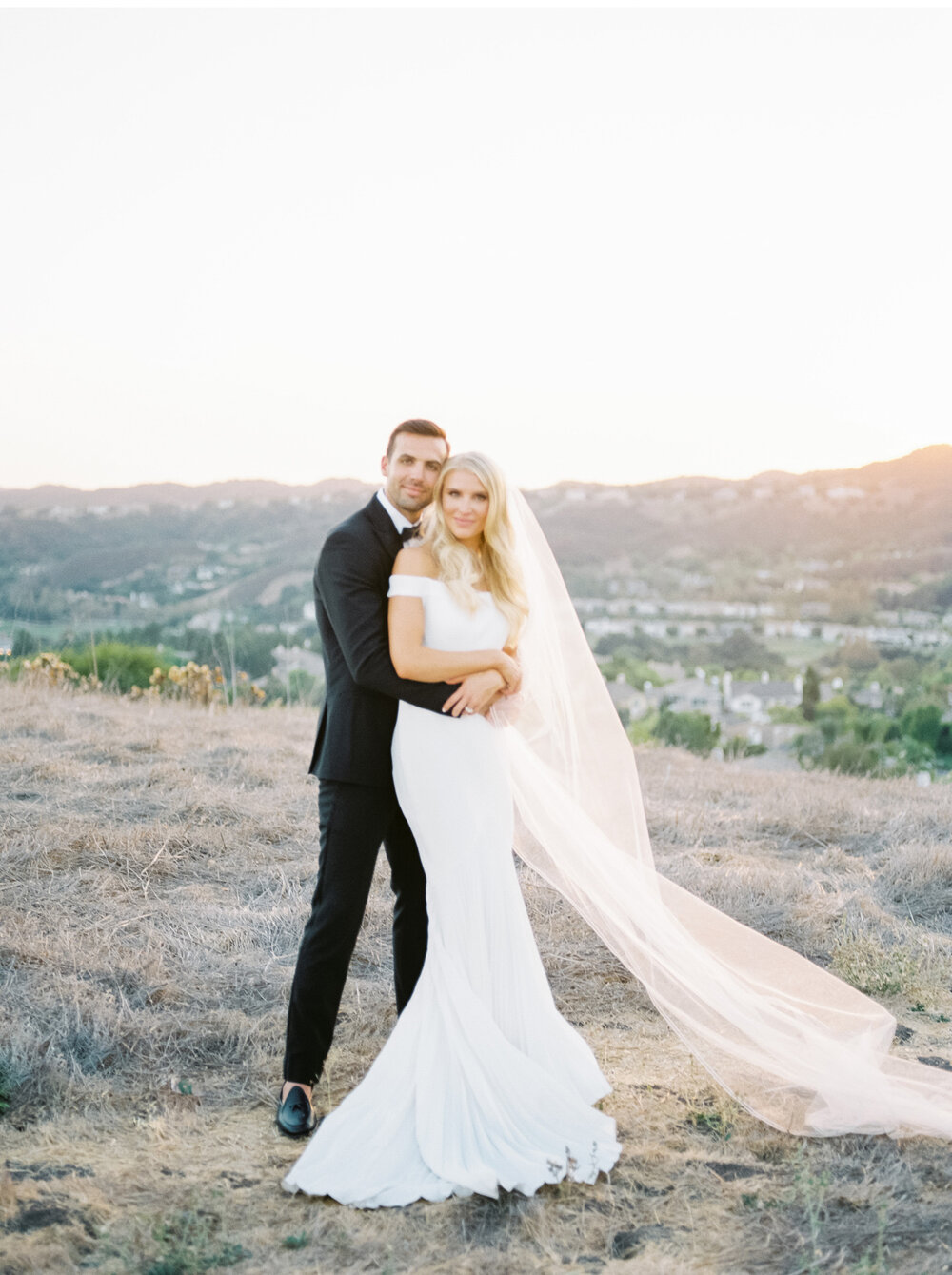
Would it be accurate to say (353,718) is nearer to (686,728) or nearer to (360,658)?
(360,658)

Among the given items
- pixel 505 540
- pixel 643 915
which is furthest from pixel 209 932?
pixel 505 540

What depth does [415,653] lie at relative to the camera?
2967mm

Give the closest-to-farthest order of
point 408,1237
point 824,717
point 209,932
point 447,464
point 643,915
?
point 408,1237 → point 447,464 → point 643,915 → point 209,932 → point 824,717

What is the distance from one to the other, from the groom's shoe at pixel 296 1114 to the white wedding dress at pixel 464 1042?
279 millimetres

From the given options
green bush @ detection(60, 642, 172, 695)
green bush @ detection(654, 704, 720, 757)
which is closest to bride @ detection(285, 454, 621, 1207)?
green bush @ detection(60, 642, 172, 695)

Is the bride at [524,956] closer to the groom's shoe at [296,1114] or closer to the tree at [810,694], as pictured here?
the groom's shoe at [296,1114]

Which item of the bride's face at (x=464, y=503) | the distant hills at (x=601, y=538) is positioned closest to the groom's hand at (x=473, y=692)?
the bride's face at (x=464, y=503)

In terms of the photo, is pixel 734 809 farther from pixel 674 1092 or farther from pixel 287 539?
pixel 287 539

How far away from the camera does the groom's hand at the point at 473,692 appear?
3018 millimetres

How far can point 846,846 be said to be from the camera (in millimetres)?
6953

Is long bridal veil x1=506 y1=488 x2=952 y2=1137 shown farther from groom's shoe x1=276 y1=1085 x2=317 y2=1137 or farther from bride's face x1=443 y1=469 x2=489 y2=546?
groom's shoe x1=276 y1=1085 x2=317 y2=1137

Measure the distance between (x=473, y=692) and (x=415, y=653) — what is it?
0.22m

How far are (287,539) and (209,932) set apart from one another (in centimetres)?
3138

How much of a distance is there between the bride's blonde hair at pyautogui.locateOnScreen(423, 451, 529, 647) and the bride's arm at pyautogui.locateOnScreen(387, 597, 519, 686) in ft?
0.48
